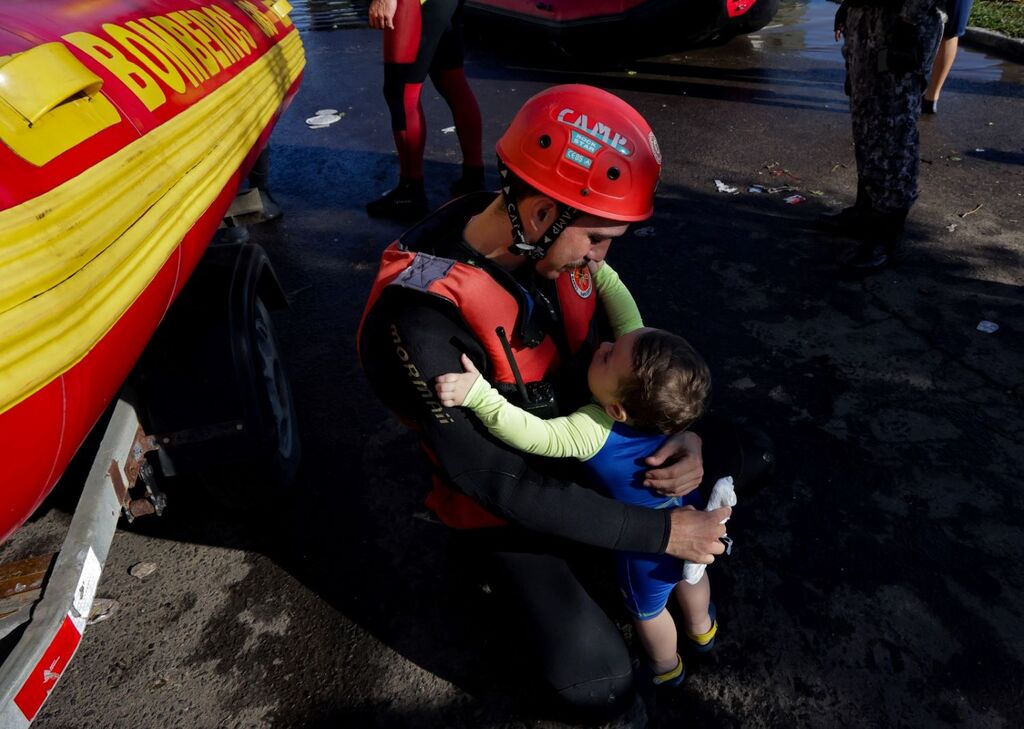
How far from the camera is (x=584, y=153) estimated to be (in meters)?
1.92

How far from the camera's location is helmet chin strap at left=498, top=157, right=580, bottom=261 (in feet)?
6.41

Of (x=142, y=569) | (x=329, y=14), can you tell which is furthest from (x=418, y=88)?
(x=329, y=14)

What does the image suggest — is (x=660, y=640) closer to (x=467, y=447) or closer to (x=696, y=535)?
(x=696, y=535)

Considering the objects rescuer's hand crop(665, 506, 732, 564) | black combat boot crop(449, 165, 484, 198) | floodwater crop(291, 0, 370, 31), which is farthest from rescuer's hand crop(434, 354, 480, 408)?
floodwater crop(291, 0, 370, 31)

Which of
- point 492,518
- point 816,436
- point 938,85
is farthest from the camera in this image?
point 938,85

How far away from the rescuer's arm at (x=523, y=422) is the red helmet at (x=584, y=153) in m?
0.55

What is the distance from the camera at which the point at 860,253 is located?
435cm

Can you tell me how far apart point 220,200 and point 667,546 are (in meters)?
2.27

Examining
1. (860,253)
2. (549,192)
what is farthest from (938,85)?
(549,192)

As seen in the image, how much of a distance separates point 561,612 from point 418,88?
12.8 ft

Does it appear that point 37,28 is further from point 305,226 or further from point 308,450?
point 305,226

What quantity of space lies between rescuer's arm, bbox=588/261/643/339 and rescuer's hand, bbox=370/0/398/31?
2838mm

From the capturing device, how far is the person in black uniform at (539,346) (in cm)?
187

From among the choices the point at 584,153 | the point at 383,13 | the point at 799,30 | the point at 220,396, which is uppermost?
the point at 584,153
